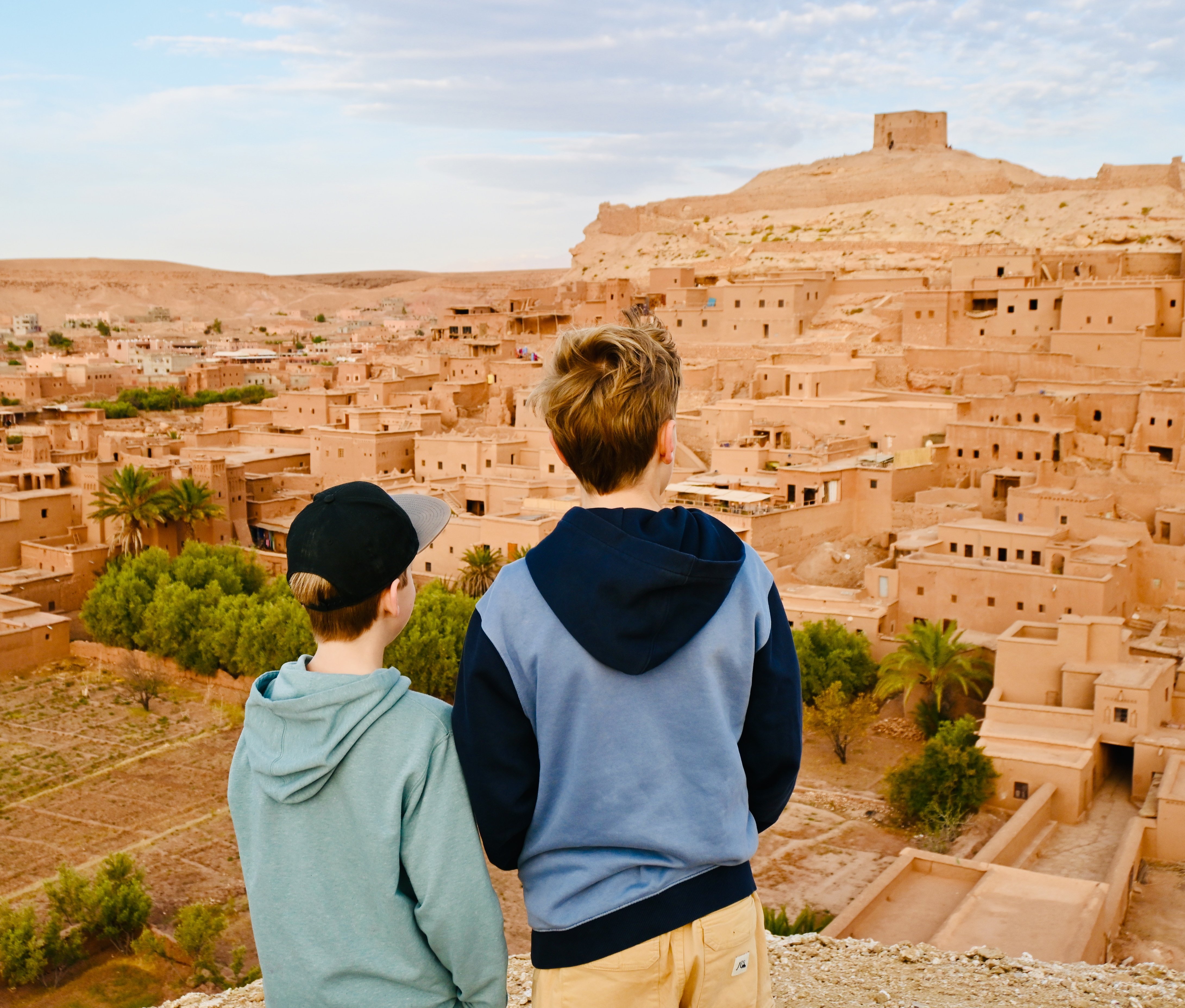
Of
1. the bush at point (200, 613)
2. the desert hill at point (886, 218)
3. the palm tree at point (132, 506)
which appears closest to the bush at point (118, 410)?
the desert hill at point (886, 218)

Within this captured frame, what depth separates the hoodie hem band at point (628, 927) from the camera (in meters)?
2.25

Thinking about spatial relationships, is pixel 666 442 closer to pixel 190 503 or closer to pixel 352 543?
pixel 352 543

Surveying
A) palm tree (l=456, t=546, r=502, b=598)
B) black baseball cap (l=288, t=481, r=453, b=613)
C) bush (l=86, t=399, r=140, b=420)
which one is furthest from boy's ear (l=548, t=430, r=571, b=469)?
bush (l=86, t=399, r=140, b=420)

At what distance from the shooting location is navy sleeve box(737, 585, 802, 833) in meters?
2.36

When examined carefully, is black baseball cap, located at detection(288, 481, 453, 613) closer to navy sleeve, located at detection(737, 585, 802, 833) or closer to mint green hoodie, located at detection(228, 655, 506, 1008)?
mint green hoodie, located at detection(228, 655, 506, 1008)

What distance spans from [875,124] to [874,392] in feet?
91.2

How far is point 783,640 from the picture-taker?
2.38 meters

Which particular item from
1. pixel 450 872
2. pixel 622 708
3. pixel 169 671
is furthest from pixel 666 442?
pixel 169 671

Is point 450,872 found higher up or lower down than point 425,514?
lower down

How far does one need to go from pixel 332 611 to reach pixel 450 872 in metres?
0.54

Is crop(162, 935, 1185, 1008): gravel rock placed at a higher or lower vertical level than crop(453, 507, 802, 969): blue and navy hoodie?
lower

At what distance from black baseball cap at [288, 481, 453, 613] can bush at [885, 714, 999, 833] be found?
11.9 metres

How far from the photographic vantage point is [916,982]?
5.72 metres

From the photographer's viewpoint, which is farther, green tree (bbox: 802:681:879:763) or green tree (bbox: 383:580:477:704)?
green tree (bbox: 383:580:477:704)
